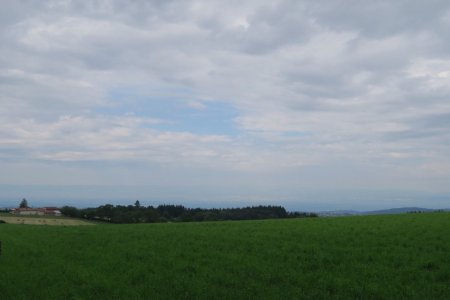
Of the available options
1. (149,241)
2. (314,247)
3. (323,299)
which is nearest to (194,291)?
(323,299)

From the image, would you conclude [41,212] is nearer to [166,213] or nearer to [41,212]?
[41,212]

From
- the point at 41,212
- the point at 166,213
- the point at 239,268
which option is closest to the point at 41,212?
the point at 41,212

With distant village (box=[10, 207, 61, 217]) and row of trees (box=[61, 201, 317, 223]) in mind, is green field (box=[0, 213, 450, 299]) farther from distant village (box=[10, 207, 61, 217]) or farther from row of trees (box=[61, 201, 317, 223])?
distant village (box=[10, 207, 61, 217])

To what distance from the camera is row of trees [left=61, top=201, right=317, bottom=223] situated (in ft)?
243

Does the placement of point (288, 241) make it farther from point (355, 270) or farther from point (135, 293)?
point (135, 293)

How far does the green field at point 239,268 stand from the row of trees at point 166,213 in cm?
5138

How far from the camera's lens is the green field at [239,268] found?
1167 centimetres

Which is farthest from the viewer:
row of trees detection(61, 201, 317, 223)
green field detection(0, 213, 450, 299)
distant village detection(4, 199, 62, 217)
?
distant village detection(4, 199, 62, 217)

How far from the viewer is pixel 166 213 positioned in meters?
84.2

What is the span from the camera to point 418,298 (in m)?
10.7

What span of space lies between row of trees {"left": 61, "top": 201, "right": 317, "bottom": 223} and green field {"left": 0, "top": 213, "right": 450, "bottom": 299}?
5138 cm

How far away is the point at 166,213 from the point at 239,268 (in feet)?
233

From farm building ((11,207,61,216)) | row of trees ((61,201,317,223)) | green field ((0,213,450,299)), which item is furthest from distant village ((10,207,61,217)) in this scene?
green field ((0,213,450,299))

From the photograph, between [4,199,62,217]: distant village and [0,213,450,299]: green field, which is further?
[4,199,62,217]: distant village
